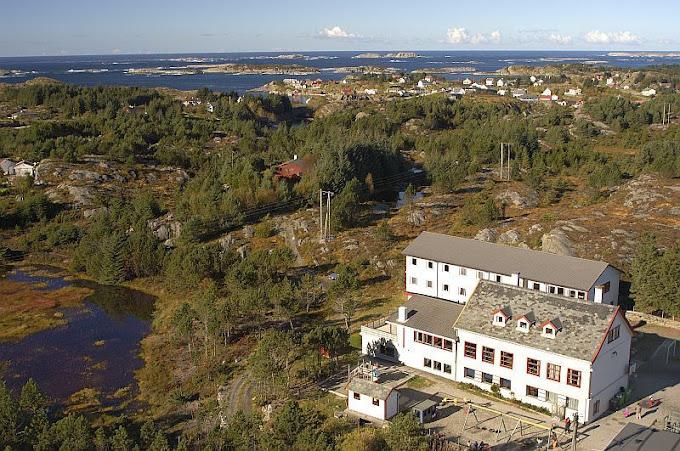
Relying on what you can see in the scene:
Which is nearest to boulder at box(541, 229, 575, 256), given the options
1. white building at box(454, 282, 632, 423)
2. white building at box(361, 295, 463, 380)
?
white building at box(361, 295, 463, 380)

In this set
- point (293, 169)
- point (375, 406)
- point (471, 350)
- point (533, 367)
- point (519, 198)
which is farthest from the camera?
point (293, 169)

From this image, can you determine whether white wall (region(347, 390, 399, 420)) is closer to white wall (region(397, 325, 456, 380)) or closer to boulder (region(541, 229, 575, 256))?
white wall (region(397, 325, 456, 380))

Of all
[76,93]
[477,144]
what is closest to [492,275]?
[477,144]

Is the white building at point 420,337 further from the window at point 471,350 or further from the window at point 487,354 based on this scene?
the window at point 487,354

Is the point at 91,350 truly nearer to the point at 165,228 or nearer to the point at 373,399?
the point at 373,399

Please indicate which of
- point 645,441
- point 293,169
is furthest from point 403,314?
point 293,169

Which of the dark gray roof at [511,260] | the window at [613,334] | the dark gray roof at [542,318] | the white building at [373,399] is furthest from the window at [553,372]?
the dark gray roof at [511,260]

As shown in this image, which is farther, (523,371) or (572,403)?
(523,371)

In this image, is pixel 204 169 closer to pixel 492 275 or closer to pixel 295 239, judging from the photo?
pixel 295 239

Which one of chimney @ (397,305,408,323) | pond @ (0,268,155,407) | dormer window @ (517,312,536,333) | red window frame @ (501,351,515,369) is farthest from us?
pond @ (0,268,155,407)
